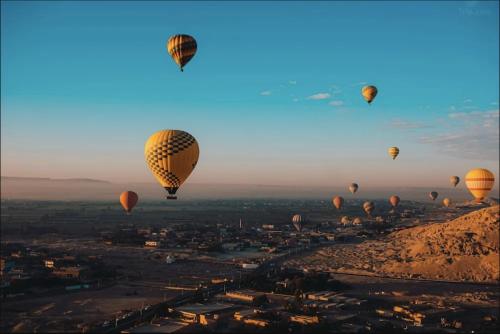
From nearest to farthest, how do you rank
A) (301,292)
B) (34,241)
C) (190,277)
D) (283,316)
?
(283,316) → (301,292) → (190,277) → (34,241)

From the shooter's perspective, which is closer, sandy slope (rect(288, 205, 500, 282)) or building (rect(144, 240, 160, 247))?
sandy slope (rect(288, 205, 500, 282))

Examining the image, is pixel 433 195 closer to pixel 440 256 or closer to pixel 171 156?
pixel 440 256

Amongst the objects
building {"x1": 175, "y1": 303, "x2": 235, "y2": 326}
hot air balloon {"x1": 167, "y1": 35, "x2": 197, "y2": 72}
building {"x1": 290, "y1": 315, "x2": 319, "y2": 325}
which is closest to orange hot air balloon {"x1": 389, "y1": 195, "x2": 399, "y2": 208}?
building {"x1": 175, "y1": 303, "x2": 235, "y2": 326}

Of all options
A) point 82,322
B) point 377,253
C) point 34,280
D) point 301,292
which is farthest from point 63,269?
point 377,253

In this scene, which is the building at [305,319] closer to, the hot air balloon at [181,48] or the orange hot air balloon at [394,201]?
the hot air balloon at [181,48]

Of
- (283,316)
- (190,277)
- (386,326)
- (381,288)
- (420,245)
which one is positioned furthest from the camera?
(420,245)

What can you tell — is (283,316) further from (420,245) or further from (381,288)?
(420,245)

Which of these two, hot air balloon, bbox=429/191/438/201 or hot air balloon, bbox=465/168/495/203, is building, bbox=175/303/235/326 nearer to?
hot air balloon, bbox=465/168/495/203
